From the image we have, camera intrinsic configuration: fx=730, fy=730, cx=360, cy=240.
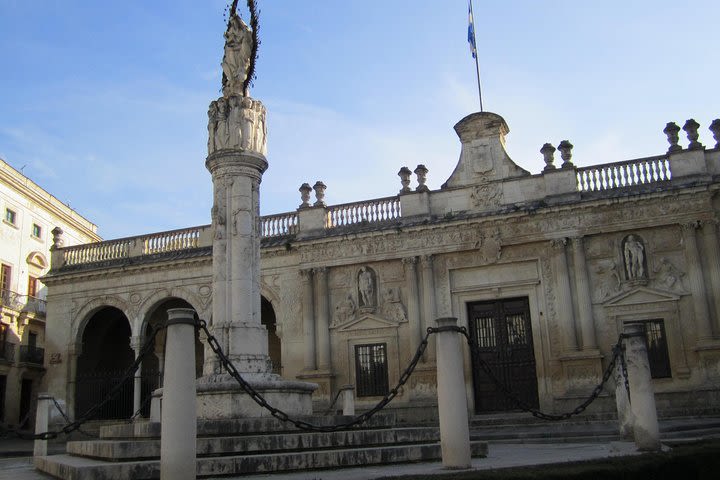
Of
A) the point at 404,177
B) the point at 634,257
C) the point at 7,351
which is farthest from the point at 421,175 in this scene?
the point at 7,351

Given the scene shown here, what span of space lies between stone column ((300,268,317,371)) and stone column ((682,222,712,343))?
41.0ft

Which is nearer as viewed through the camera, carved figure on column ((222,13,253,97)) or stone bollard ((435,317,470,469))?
stone bollard ((435,317,470,469))

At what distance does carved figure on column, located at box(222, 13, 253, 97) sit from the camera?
45.8ft

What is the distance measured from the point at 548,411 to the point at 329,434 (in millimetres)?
13958

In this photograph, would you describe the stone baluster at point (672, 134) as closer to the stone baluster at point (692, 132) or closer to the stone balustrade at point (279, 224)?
the stone baluster at point (692, 132)

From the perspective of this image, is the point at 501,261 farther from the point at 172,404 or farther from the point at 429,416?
the point at 172,404

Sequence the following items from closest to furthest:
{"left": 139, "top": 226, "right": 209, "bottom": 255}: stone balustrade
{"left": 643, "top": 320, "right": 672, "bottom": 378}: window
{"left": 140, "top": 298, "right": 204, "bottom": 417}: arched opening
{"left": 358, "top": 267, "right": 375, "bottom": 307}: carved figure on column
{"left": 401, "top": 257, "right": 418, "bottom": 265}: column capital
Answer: {"left": 643, "top": 320, "right": 672, "bottom": 378}: window → {"left": 401, "top": 257, "right": 418, "bottom": 265}: column capital → {"left": 358, "top": 267, "right": 375, "bottom": 307}: carved figure on column → {"left": 139, "top": 226, "right": 209, "bottom": 255}: stone balustrade → {"left": 140, "top": 298, "right": 204, "bottom": 417}: arched opening

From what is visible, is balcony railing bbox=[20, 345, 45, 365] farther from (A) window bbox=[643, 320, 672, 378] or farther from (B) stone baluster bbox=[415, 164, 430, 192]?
(A) window bbox=[643, 320, 672, 378]

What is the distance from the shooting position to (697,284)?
2186 centimetres

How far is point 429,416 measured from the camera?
23844 millimetres

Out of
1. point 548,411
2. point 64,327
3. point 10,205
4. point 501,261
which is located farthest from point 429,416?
point 10,205

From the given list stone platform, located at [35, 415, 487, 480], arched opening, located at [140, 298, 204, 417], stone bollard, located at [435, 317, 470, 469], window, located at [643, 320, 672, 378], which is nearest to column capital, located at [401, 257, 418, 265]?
window, located at [643, 320, 672, 378]

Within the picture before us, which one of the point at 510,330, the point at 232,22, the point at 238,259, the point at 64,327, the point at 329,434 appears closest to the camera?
the point at 329,434

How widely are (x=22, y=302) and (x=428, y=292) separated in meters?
24.3
